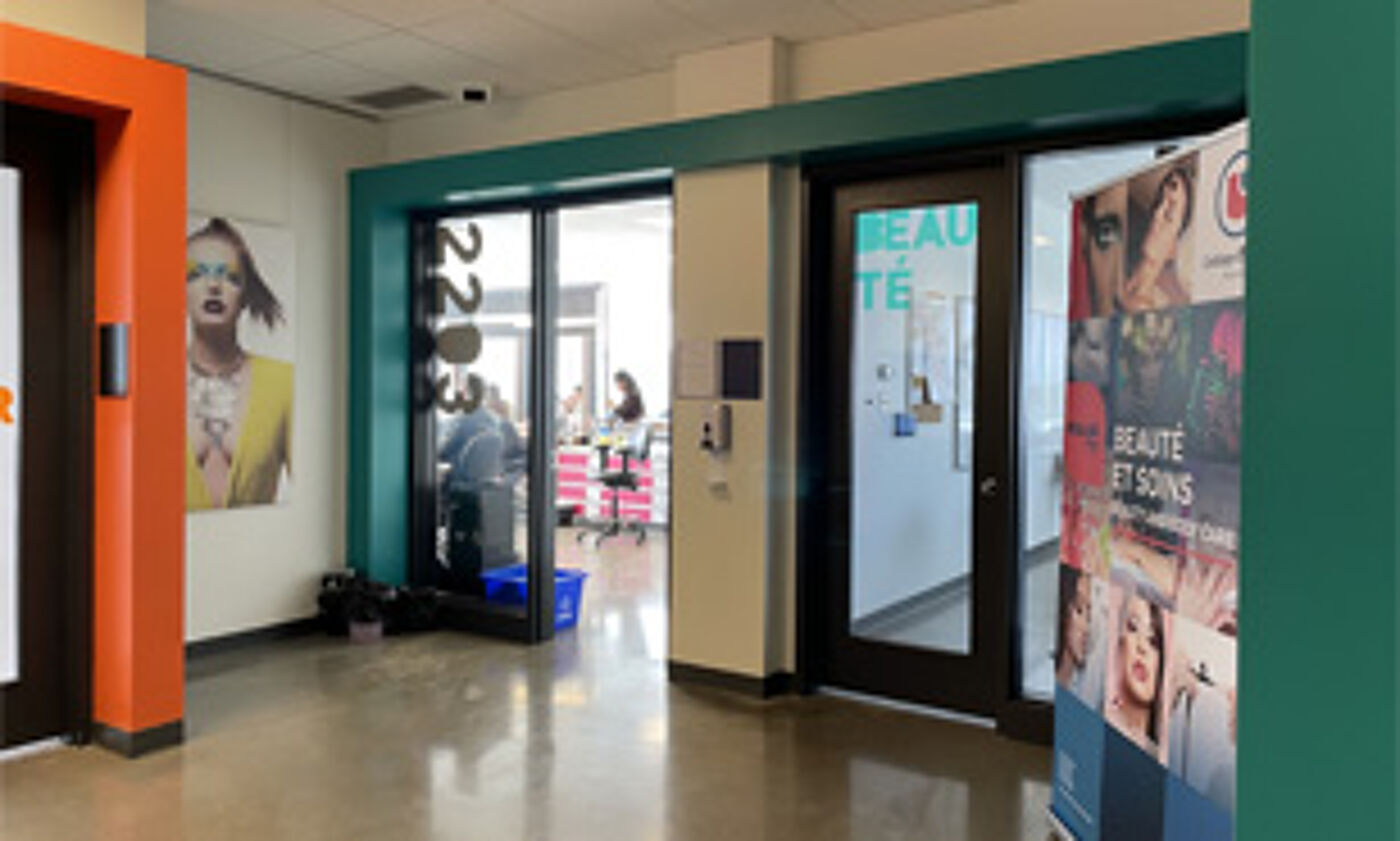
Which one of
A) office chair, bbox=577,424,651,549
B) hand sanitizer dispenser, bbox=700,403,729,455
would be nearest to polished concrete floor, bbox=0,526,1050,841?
hand sanitizer dispenser, bbox=700,403,729,455

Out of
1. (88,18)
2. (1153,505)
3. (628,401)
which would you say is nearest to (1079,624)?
(1153,505)

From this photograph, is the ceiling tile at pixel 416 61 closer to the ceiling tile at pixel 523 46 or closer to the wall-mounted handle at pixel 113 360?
the ceiling tile at pixel 523 46

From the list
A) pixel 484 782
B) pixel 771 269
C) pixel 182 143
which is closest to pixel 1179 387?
pixel 771 269

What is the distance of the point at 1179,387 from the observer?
2.58m

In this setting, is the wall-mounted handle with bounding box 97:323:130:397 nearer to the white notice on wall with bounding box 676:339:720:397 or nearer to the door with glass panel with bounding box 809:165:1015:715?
the white notice on wall with bounding box 676:339:720:397

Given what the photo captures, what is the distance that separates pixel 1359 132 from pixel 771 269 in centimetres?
361

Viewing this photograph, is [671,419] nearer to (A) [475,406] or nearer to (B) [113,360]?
(A) [475,406]

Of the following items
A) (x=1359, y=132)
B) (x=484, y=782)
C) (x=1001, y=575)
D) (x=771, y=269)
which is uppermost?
(x=771, y=269)

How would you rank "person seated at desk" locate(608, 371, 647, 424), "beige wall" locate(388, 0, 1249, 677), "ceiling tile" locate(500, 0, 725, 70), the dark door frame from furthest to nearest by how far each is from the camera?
"person seated at desk" locate(608, 371, 647, 424)
"beige wall" locate(388, 0, 1249, 677)
"ceiling tile" locate(500, 0, 725, 70)
the dark door frame

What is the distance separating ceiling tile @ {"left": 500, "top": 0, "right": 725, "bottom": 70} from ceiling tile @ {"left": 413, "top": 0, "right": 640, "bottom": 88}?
0.28 feet

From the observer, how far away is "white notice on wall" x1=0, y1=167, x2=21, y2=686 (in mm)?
3824

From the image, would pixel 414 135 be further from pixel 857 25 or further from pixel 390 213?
pixel 857 25

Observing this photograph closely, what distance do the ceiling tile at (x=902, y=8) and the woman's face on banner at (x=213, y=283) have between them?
10.7 ft

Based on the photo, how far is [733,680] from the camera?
476 centimetres
